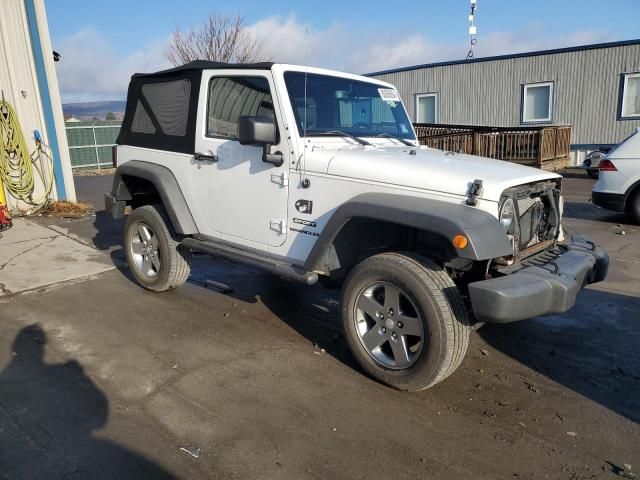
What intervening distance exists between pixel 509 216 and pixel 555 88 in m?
18.5

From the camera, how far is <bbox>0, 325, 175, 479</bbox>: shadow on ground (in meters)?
2.66

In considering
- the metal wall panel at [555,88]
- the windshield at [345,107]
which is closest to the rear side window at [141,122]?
the windshield at [345,107]

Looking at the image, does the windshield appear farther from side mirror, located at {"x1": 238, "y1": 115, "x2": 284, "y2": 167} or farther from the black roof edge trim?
the black roof edge trim

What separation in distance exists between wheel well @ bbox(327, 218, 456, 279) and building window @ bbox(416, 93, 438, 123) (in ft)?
64.7

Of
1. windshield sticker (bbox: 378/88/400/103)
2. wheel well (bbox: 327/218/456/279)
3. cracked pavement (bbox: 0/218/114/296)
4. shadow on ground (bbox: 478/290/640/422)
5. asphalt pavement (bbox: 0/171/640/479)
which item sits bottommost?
shadow on ground (bbox: 478/290/640/422)

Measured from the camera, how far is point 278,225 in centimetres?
413

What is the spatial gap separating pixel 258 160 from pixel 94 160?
66.4 ft

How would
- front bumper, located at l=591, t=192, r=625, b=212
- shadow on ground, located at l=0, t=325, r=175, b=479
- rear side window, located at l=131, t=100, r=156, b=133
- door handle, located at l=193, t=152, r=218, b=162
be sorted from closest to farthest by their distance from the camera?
shadow on ground, located at l=0, t=325, r=175, b=479, door handle, located at l=193, t=152, r=218, b=162, rear side window, located at l=131, t=100, r=156, b=133, front bumper, located at l=591, t=192, r=625, b=212

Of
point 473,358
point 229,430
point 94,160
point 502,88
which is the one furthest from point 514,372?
point 94,160

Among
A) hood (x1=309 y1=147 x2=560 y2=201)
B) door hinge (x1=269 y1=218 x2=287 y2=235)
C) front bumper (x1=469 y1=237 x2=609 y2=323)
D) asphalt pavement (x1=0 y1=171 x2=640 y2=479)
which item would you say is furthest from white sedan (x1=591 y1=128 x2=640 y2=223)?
door hinge (x1=269 y1=218 x2=287 y2=235)

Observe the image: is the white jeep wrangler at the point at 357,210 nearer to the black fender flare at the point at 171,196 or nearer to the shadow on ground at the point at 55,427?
the black fender flare at the point at 171,196

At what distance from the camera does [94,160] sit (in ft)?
72.0

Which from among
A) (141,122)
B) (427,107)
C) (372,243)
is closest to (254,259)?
(372,243)

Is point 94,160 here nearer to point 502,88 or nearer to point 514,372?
point 502,88
